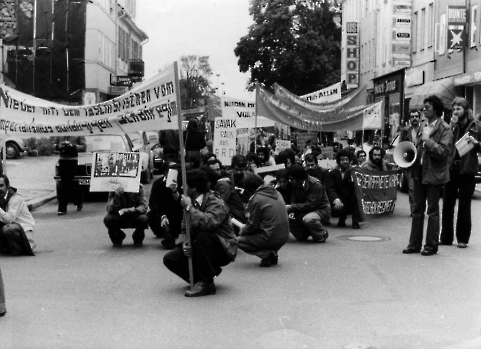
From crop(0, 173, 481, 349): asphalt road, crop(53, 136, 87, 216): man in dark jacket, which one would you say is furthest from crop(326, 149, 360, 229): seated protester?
crop(53, 136, 87, 216): man in dark jacket

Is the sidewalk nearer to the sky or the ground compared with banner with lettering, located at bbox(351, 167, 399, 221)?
nearer to the ground

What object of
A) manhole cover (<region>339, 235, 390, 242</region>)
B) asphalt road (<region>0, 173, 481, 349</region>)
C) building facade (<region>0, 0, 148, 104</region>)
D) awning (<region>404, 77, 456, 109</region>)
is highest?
building facade (<region>0, 0, 148, 104</region>)

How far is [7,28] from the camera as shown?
894 inches

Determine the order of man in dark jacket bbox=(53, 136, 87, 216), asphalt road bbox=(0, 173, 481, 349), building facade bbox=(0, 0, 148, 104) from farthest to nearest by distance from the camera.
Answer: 1. building facade bbox=(0, 0, 148, 104)
2. man in dark jacket bbox=(53, 136, 87, 216)
3. asphalt road bbox=(0, 173, 481, 349)

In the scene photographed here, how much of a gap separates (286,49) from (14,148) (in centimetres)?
2833

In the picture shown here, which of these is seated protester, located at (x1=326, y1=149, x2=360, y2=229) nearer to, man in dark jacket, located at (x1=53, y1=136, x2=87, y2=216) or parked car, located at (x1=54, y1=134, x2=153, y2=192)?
parked car, located at (x1=54, y1=134, x2=153, y2=192)

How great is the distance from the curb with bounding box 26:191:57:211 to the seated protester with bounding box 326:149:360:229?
24.2ft

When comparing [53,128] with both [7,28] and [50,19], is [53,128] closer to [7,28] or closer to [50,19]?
[7,28]

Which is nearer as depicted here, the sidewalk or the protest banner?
the protest banner

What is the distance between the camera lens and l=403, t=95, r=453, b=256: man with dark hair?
435 inches

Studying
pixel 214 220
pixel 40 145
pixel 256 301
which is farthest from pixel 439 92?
pixel 256 301

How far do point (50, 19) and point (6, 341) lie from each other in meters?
56.4

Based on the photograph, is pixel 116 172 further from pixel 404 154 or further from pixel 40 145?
pixel 40 145

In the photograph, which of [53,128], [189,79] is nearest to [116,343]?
Answer: [53,128]
